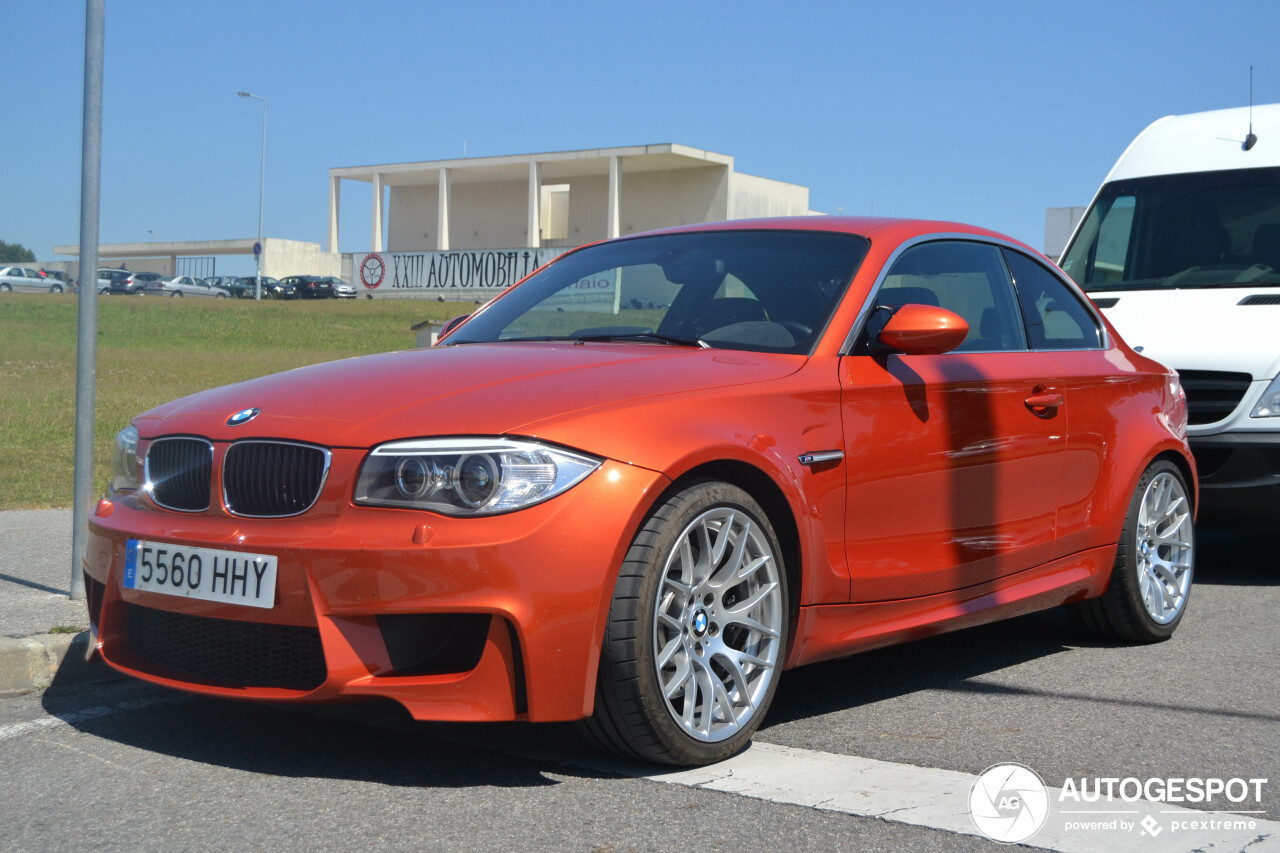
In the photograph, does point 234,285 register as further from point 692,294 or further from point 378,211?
point 692,294

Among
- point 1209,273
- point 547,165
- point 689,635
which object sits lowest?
point 689,635

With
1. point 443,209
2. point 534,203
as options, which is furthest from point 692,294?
point 443,209

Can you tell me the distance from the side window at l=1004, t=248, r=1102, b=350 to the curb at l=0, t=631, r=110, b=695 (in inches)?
146

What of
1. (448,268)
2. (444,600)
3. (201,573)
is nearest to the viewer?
(444,600)

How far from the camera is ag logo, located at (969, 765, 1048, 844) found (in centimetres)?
318

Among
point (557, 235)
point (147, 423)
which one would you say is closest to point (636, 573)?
point (147, 423)

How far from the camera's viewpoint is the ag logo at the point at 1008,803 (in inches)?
A: 125

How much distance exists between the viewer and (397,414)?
3.43m

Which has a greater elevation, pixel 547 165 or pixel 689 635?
pixel 547 165

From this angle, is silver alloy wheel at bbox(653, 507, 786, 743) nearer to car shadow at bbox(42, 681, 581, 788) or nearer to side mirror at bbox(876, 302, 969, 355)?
car shadow at bbox(42, 681, 581, 788)

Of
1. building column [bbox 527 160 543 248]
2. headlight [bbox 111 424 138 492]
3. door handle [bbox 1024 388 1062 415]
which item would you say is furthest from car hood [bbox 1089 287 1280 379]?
building column [bbox 527 160 543 248]

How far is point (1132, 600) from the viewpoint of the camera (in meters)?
5.31

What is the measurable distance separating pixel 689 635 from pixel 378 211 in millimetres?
63191

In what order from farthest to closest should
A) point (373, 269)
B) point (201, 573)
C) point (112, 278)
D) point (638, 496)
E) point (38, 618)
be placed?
point (112, 278)
point (373, 269)
point (38, 618)
point (201, 573)
point (638, 496)
